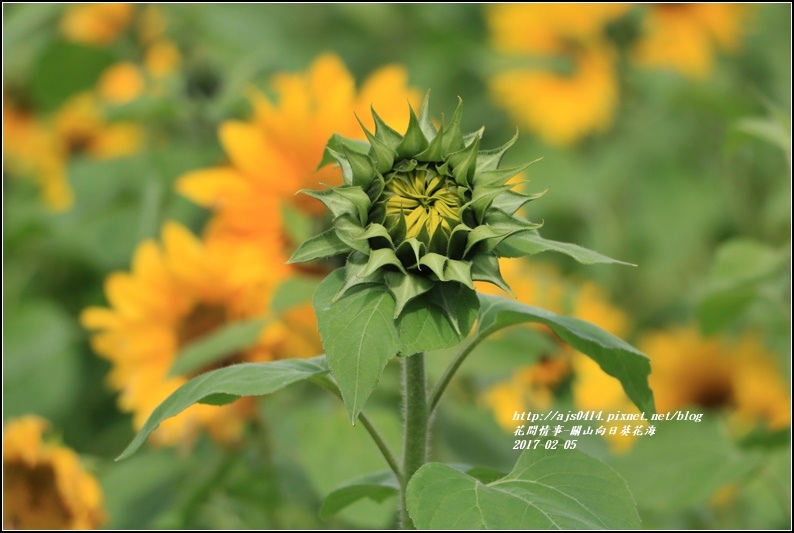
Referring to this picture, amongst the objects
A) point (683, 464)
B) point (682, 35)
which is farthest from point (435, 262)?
point (682, 35)

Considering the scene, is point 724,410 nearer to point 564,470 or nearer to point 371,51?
point 371,51

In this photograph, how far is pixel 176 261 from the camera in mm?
1214

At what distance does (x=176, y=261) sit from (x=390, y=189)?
63cm

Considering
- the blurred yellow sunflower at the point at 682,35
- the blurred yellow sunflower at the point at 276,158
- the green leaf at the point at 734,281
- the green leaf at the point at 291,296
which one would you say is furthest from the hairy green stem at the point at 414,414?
the blurred yellow sunflower at the point at 682,35

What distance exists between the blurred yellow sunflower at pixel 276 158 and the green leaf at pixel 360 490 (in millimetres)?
562

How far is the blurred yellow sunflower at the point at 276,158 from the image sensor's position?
1280 millimetres

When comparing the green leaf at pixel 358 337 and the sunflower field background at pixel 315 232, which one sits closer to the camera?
the green leaf at pixel 358 337

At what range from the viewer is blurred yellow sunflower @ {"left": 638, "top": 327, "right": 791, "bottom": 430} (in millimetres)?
1736

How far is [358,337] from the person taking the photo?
580mm

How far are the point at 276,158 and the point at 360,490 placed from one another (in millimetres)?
635

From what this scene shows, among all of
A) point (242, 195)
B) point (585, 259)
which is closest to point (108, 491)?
point (242, 195)

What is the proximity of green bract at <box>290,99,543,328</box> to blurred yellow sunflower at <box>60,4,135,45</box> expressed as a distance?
139 centimetres

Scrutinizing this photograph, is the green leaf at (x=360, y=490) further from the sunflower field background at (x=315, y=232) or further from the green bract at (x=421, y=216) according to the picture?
the green bract at (x=421, y=216)

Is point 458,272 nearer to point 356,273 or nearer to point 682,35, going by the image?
point 356,273
